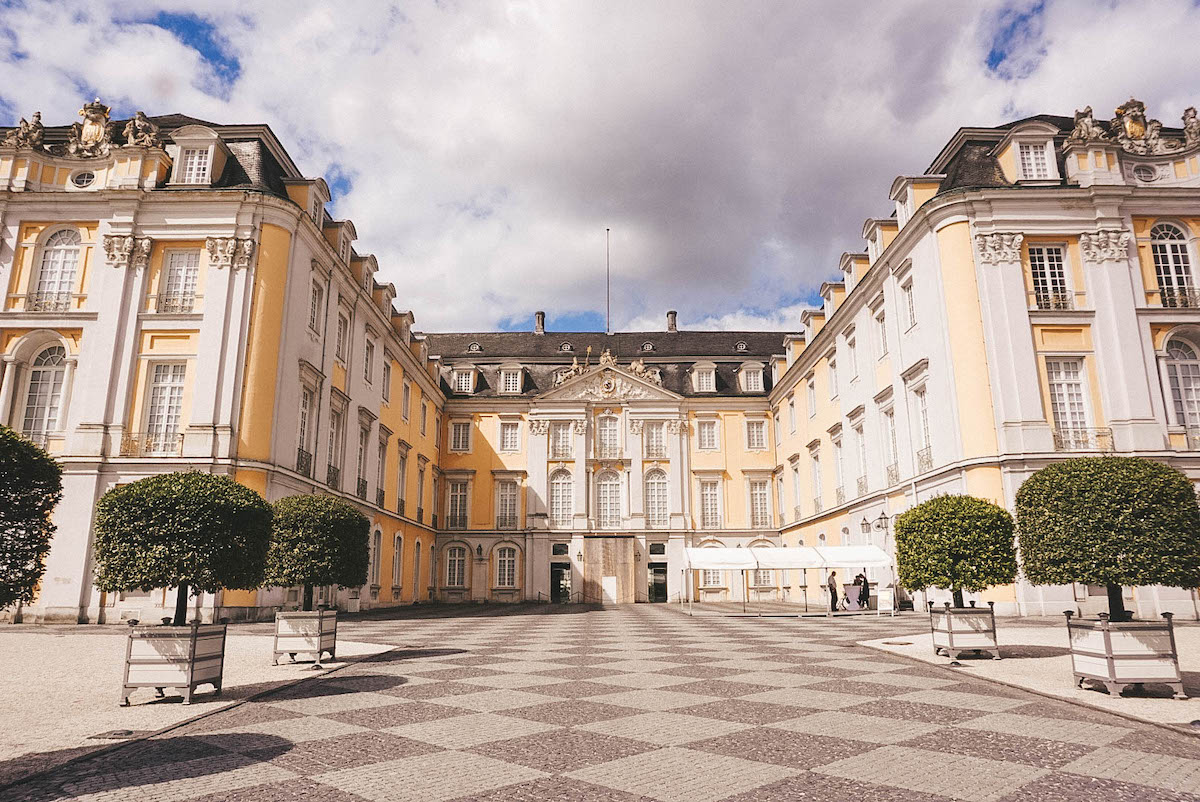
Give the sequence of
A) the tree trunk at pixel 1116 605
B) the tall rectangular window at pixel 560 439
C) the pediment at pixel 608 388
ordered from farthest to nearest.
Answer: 1. the pediment at pixel 608 388
2. the tall rectangular window at pixel 560 439
3. the tree trunk at pixel 1116 605

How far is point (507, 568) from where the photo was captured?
140ft

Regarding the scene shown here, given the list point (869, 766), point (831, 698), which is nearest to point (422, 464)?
point (831, 698)

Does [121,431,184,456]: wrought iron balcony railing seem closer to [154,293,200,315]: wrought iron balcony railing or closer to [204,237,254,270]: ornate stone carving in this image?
[154,293,200,315]: wrought iron balcony railing

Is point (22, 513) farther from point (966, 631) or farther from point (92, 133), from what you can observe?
point (92, 133)

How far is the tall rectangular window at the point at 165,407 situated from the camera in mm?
21984

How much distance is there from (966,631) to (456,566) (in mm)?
34240

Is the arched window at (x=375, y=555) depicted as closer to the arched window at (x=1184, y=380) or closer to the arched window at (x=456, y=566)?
the arched window at (x=456, y=566)

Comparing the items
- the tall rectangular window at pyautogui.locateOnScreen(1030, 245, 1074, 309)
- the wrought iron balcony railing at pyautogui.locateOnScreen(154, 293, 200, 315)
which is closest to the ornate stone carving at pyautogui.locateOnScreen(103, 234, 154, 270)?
the wrought iron balcony railing at pyautogui.locateOnScreen(154, 293, 200, 315)

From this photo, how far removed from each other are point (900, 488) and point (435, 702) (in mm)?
21334

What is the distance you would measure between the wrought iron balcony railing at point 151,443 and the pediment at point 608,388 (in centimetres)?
2338

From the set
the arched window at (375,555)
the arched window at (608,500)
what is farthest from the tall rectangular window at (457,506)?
the arched window at (375,555)

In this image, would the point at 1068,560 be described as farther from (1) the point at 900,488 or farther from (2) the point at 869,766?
(1) the point at 900,488

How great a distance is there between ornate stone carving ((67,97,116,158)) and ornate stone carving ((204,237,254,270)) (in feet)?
17.4

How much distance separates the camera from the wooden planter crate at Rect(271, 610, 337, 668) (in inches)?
457
